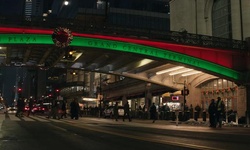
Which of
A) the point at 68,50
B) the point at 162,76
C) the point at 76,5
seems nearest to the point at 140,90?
the point at 162,76

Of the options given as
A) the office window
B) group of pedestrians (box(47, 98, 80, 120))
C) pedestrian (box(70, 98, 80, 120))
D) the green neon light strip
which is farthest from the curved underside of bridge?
the office window

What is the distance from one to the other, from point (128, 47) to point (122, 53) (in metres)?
0.79


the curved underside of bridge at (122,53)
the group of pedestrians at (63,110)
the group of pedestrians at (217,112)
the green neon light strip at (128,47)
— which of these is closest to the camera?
the group of pedestrians at (217,112)

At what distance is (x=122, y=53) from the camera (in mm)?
30750

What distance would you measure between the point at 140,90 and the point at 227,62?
901 inches

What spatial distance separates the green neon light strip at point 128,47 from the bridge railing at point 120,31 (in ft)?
2.73

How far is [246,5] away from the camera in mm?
37406

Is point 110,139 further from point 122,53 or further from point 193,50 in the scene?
point 193,50

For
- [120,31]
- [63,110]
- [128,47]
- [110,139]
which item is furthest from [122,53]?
[110,139]

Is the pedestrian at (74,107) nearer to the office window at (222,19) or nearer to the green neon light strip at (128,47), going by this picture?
the green neon light strip at (128,47)

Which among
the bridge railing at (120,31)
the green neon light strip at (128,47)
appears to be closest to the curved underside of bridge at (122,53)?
the green neon light strip at (128,47)

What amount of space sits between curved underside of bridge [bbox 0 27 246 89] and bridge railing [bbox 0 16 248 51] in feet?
1.43

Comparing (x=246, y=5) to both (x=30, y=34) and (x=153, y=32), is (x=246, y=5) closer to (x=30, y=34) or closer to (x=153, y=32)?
(x=153, y=32)

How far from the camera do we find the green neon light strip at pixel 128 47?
27.6 metres
